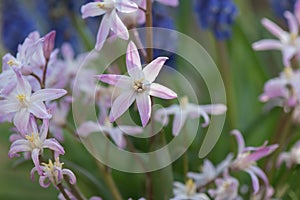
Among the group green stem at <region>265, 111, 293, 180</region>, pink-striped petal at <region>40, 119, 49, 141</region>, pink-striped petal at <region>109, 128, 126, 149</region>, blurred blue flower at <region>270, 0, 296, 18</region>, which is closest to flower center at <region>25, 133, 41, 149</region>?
pink-striped petal at <region>40, 119, 49, 141</region>

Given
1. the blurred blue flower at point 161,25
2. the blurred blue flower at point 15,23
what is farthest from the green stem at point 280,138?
the blurred blue flower at point 15,23

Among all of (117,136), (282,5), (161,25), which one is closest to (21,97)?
(117,136)

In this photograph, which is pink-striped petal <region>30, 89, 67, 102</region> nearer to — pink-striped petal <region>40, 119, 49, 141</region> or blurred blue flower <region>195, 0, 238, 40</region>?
pink-striped petal <region>40, 119, 49, 141</region>

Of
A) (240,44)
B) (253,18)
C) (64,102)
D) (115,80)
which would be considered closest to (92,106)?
(64,102)

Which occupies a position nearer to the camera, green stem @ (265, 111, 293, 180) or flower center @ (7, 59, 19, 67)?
flower center @ (7, 59, 19, 67)

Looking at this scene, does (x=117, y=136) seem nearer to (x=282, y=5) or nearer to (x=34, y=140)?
(x=34, y=140)

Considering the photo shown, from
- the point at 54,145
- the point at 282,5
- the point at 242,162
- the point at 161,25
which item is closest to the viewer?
the point at 54,145

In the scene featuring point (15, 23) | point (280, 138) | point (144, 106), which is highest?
point (15, 23)
